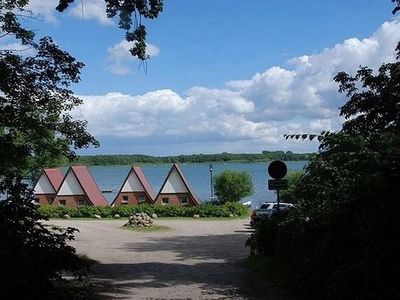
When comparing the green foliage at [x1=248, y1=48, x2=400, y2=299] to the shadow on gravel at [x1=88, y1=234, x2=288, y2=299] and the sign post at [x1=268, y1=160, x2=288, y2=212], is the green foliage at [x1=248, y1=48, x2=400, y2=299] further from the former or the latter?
the sign post at [x1=268, y1=160, x2=288, y2=212]

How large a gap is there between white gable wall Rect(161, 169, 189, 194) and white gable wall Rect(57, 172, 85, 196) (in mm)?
7998

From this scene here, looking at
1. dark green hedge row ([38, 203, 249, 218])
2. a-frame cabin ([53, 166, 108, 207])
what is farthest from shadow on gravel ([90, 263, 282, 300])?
a-frame cabin ([53, 166, 108, 207])

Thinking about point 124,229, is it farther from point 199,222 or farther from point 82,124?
point 82,124

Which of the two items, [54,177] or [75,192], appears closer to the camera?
[75,192]

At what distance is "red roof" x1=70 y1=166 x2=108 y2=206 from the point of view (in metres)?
51.4

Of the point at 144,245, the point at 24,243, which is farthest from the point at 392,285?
the point at 144,245

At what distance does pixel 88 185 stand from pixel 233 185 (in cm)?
1401

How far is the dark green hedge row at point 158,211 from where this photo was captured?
4444cm

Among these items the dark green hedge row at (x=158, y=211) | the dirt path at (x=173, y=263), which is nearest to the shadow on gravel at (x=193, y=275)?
the dirt path at (x=173, y=263)

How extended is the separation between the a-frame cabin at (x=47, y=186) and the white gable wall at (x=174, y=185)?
10935mm

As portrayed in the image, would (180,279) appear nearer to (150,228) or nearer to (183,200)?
(150,228)

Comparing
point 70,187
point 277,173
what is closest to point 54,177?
point 70,187

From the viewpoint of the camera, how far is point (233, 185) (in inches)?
1977

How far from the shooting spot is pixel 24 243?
790 centimetres
